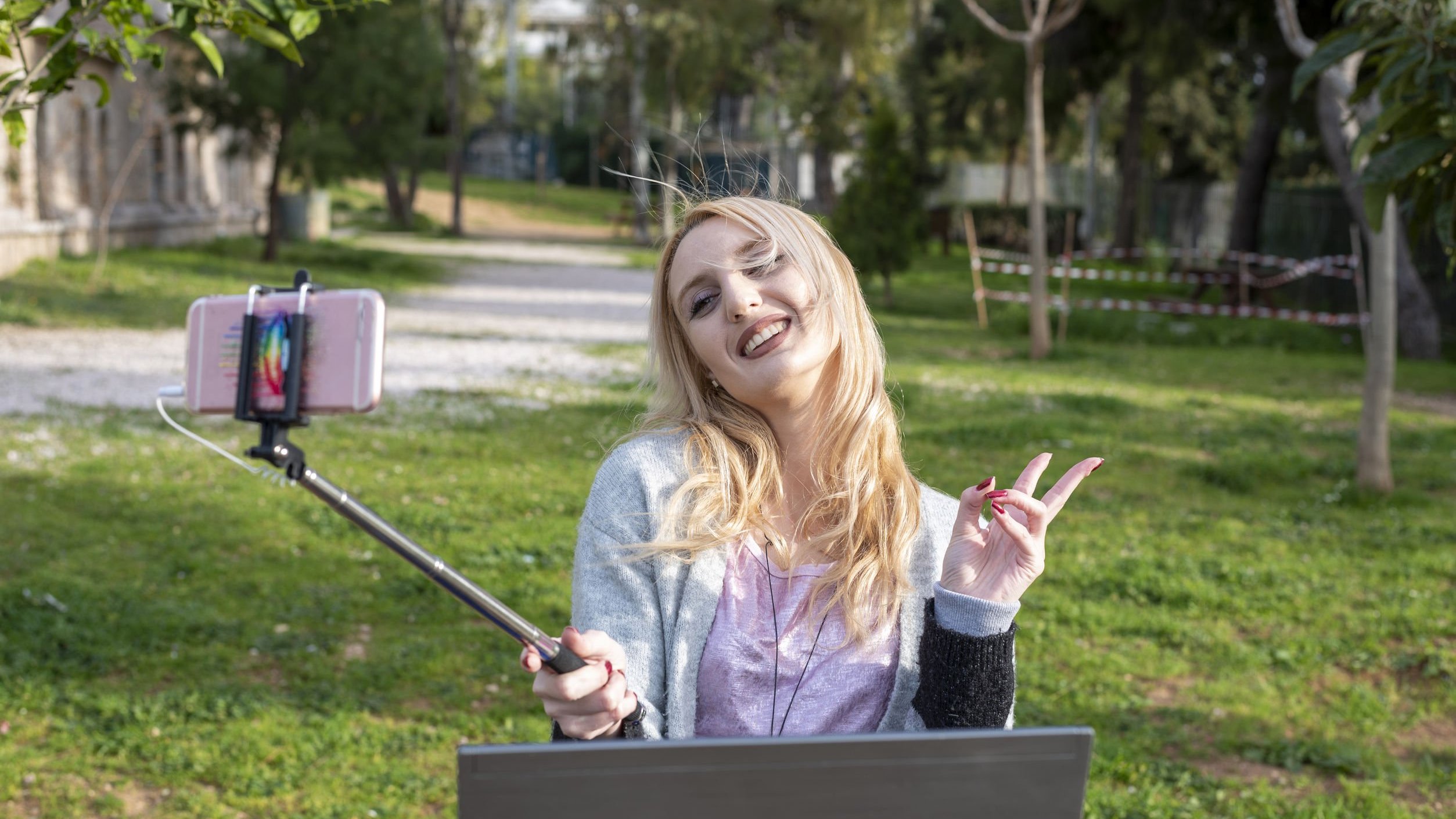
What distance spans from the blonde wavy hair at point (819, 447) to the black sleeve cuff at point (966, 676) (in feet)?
0.46

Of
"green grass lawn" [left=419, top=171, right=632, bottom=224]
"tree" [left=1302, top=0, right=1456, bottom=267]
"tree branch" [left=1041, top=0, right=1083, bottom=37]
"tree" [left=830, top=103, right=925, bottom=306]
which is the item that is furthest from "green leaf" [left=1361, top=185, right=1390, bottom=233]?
"green grass lawn" [left=419, top=171, right=632, bottom=224]

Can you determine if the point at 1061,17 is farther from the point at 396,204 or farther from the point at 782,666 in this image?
the point at 396,204

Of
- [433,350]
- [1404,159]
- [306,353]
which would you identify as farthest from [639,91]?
[306,353]

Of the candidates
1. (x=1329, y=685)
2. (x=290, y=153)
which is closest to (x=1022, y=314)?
(x=290, y=153)

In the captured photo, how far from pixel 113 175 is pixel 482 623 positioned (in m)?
19.9

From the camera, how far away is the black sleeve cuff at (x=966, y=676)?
191 centimetres

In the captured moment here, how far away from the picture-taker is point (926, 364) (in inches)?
556

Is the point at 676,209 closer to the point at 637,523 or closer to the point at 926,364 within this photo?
the point at 637,523

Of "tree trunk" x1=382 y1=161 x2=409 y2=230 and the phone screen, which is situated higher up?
"tree trunk" x1=382 y1=161 x2=409 y2=230

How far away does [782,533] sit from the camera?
2.16 m

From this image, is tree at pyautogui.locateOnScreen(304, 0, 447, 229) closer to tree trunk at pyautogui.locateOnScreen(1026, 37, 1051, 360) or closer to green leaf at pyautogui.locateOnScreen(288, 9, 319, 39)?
tree trunk at pyautogui.locateOnScreen(1026, 37, 1051, 360)

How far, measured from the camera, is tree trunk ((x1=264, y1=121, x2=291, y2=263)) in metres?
21.4

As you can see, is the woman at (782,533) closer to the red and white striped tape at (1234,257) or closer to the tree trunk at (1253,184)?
the red and white striped tape at (1234,257)

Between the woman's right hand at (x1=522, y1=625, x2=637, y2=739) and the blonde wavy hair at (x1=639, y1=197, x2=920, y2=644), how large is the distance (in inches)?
12.0
